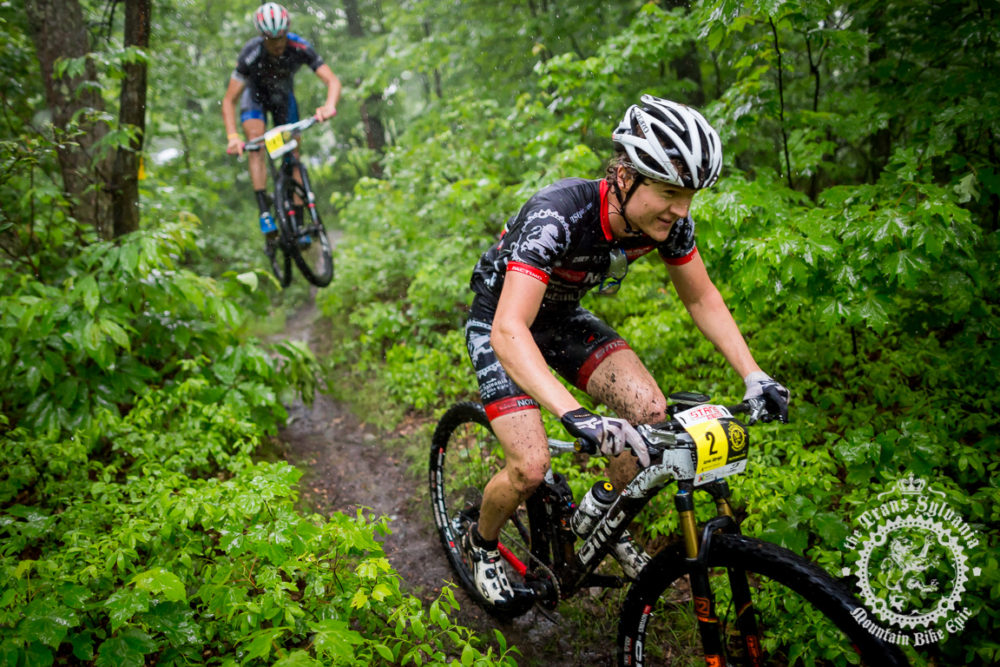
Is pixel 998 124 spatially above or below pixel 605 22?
below

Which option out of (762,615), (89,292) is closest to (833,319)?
(762,615)

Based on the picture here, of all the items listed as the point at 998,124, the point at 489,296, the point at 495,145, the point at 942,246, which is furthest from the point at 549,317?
the point at 495,145

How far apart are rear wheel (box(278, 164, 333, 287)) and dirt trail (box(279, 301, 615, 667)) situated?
74.4 inches

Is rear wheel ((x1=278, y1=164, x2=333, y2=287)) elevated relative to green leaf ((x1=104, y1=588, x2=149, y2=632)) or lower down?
elevated

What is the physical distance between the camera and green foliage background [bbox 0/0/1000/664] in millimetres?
2373

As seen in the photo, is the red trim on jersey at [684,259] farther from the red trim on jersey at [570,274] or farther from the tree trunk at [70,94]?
the tree trunk at [70,94]

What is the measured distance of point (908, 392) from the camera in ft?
11.5

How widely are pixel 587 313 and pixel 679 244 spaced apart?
2.24 feet

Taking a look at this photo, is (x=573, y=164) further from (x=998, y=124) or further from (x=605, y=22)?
(x=605, y=22)

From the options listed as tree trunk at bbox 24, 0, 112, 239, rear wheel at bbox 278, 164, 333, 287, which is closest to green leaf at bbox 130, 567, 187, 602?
tree trunk at bbox 24, 0, 112, 239

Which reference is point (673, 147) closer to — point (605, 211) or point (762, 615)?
point (605, 211)

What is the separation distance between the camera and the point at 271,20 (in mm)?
6004

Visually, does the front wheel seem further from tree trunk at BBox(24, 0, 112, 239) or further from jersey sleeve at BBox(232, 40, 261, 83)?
jersey sleeve at BBox(232, 40, 261, 83)

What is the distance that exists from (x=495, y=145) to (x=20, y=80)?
219 inches
